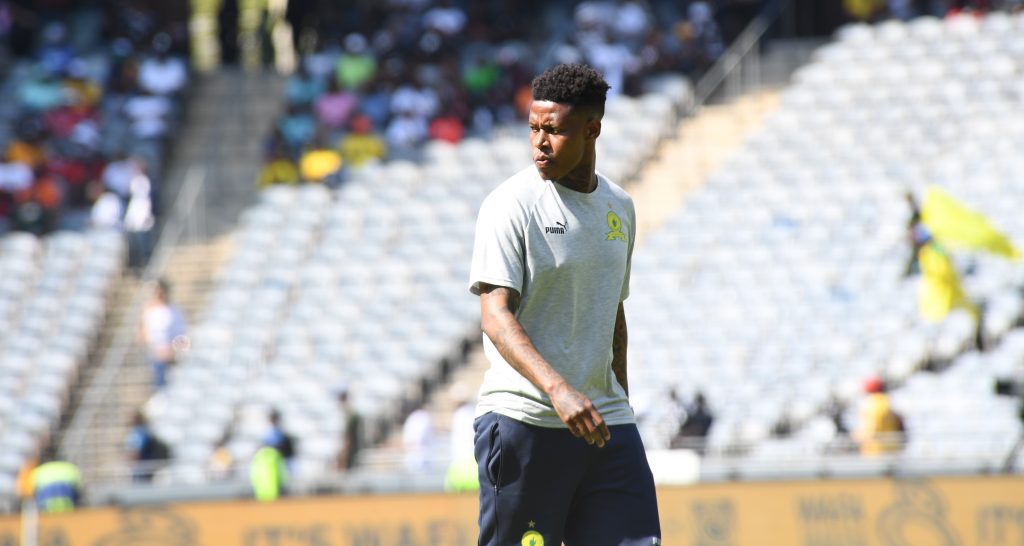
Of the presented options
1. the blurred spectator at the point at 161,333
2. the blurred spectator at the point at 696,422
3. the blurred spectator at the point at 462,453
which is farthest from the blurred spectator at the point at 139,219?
the blurred spectator at the point at 696,422

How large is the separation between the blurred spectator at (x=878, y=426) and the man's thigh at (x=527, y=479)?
28.5ft

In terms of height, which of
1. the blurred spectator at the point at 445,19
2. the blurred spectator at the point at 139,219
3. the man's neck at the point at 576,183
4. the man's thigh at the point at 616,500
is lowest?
the man's thigh at the point at 616,500

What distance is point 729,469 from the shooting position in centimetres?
1273

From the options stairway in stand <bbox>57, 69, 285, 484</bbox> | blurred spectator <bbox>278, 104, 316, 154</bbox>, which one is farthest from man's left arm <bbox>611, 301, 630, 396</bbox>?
blurred spectator <bbox>278, 104, 316, 154</bbox>

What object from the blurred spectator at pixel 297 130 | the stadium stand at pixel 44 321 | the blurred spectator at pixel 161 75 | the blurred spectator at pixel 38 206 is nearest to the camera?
the stadium stand at pixel 44 321

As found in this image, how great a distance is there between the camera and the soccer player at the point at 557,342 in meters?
4.79

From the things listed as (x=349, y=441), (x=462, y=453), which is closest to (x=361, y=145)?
(x=349, y=441)

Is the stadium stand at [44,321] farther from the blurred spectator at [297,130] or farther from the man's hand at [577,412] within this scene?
the man's hand at [577,412]

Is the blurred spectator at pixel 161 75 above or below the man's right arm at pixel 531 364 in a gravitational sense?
above

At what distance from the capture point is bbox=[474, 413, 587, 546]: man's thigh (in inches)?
191

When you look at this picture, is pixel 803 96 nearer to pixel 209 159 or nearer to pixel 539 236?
pixel 209 159

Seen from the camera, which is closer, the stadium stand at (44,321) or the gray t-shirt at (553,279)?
the gray t-shirt at (553,279)

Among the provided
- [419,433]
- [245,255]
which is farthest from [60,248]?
[419,433]

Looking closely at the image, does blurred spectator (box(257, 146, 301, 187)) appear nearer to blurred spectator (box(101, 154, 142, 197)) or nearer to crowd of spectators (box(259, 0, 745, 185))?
crowd of spectators (box(259, 0, 745, 185))
